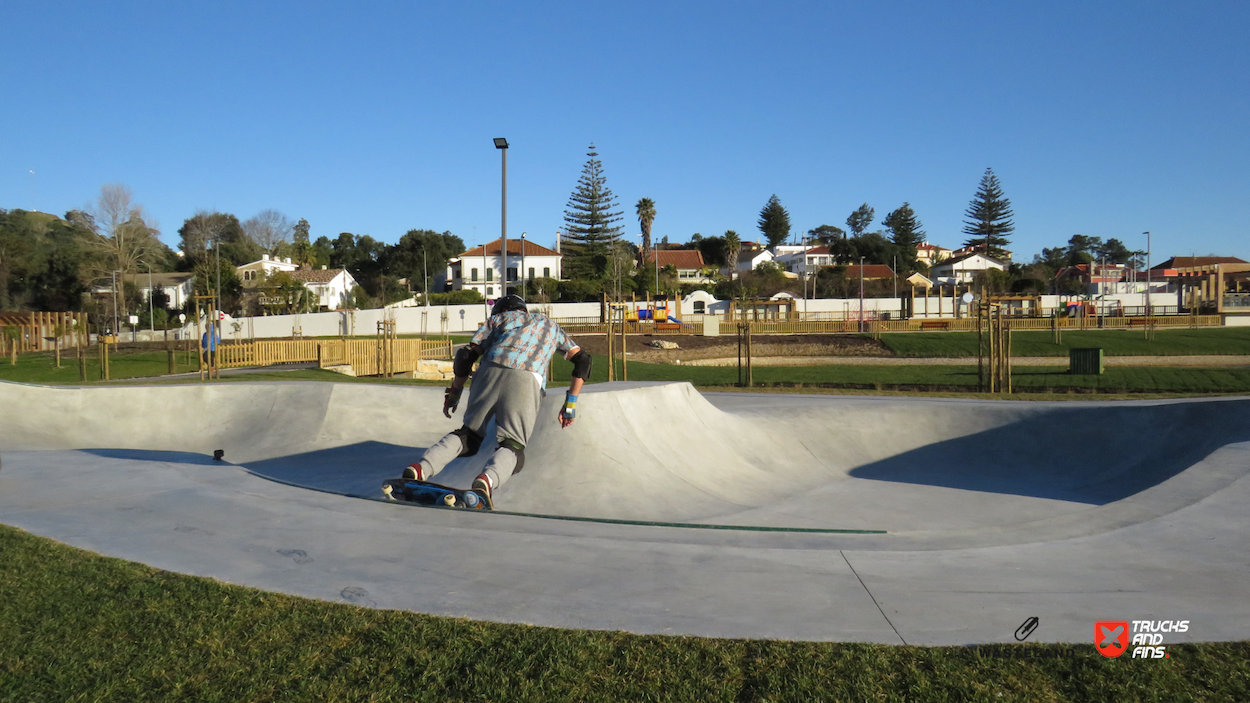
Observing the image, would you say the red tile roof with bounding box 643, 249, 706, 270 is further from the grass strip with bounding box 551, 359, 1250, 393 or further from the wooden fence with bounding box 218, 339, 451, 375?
the wooden fence with bounding box 218, 339, 451, 375

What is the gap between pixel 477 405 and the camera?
6.35 metres

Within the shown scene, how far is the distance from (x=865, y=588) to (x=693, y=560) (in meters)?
1.08

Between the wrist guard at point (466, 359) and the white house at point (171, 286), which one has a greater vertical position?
the white house at point (171, 286)

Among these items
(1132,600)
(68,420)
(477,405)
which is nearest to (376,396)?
(68,420)

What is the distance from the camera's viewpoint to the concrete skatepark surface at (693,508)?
407 cm

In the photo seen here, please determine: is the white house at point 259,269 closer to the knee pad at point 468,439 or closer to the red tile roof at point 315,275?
the red tile roof at point 315,275

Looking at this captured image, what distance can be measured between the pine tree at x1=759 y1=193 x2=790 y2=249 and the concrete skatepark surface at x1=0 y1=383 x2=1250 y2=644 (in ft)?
412

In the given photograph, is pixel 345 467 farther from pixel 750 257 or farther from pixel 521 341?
pixel 750 257

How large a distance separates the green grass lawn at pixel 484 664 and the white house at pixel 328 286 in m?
76.0

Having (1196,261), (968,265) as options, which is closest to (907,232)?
(968,265)

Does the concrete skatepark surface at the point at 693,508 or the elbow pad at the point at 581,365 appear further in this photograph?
the elbow pad at the point at 581,365

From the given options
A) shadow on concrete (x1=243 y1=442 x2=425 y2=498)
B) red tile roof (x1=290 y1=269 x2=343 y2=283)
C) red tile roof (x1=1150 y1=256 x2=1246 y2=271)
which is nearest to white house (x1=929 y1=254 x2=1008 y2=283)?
red tile roof (x1=1150 y1=256 x2=1246 y2=271)

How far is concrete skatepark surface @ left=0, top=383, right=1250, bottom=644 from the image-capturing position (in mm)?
4070

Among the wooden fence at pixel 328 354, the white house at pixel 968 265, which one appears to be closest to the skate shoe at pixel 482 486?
the wooden fence at pixel 328 354
